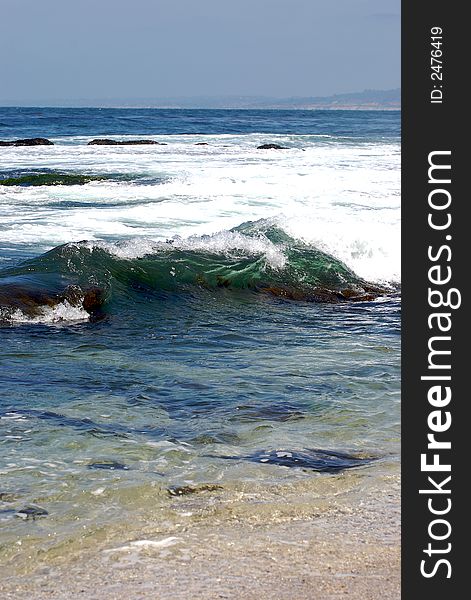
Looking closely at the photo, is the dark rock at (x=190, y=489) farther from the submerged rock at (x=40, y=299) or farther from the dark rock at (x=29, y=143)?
the dark rock at (x=29, y=143)

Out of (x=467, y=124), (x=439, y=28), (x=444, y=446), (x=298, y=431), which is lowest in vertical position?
(x=298, y=431)

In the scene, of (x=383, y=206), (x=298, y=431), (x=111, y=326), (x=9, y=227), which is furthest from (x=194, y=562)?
(x=383, y=206)

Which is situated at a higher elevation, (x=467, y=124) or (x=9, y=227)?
(x=467, y=124)

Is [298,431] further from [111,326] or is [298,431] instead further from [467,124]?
[111,326]

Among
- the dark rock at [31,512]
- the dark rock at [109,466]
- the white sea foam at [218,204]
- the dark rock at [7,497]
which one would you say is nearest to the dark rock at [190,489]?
the dark rock at [109,466]

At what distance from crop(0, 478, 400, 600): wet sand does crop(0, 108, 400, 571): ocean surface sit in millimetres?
176

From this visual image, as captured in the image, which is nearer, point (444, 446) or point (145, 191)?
point (444, 446)

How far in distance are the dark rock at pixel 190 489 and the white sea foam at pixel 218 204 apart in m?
6.71

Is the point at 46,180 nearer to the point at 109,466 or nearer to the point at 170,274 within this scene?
the point at 170,274

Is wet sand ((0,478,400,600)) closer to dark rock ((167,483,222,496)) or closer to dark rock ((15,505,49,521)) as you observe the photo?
Result: dark rock ((167,483,222,496))

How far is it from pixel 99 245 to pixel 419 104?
24.9ft

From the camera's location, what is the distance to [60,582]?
3.87m

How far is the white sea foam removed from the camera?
12.8 meters

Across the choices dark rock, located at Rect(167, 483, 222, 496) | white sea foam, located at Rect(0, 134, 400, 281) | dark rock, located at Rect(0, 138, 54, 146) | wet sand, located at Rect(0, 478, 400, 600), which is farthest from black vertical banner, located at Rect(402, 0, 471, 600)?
dark rock, located at Rect(0, 138, 54, 146)
